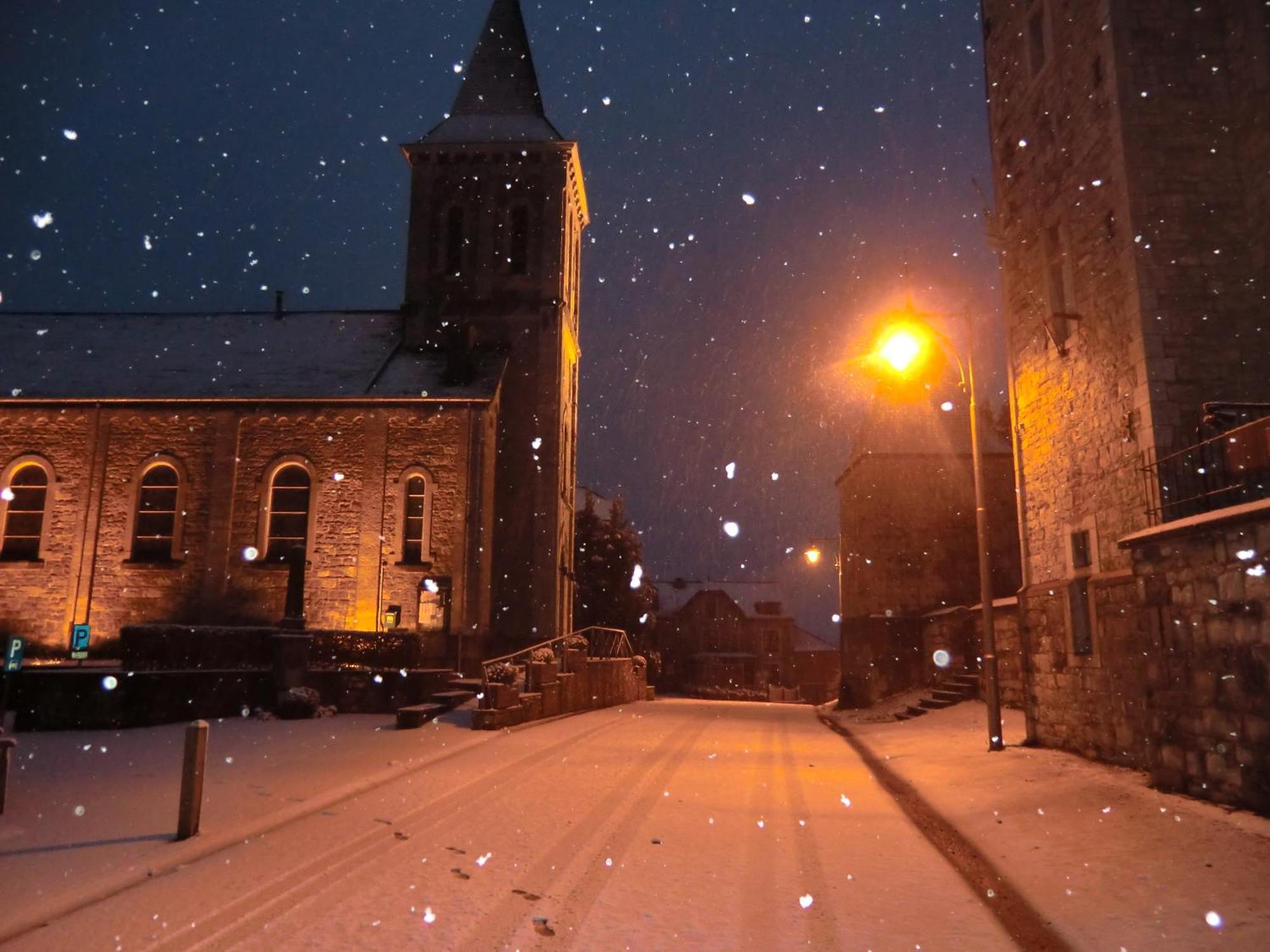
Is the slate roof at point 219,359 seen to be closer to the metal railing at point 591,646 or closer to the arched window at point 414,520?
the arched window at point 414,520

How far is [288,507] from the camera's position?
2842cm

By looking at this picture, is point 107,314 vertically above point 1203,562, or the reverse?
point 107,314

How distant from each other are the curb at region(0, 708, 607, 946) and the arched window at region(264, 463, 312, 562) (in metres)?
18.3

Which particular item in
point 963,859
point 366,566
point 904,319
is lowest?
point 963,859

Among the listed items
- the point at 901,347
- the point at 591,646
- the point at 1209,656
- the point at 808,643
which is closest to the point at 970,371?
the point at 901,347

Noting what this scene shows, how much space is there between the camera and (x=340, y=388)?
2906cm

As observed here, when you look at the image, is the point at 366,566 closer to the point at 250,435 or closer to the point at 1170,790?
the point at 250,435

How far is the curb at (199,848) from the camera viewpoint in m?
5.29

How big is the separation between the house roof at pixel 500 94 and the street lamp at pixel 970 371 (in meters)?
23.9

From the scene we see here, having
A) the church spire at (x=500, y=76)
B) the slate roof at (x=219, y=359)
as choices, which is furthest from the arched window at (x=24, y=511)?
the church spire at (x=500, y=76)

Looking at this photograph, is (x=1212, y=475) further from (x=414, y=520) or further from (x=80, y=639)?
(x=414, y=520)

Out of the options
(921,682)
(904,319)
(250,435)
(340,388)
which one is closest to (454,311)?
(340,388)

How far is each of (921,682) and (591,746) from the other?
51.2 ft

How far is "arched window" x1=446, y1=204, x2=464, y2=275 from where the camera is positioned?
1307 inches
